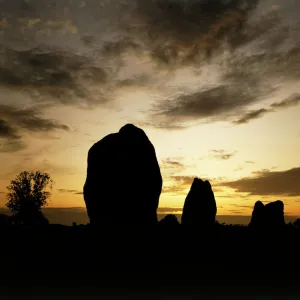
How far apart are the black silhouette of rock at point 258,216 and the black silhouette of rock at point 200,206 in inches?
165

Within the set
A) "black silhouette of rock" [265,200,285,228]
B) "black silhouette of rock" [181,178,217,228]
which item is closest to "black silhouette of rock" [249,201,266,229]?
"black silhouette of rock" [265,200,285,228]

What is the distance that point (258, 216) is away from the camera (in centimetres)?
4072

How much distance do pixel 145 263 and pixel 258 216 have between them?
72.9 ft

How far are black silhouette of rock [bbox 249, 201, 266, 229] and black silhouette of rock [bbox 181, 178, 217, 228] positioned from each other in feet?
13.8

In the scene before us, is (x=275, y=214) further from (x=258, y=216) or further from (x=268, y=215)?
(x=258, y=216)

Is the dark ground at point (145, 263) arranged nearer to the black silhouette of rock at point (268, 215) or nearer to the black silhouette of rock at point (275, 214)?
the black silhouette of rock at point (268, 215)

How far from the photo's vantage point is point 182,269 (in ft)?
67.4

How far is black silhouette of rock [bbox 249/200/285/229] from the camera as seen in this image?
131 ft

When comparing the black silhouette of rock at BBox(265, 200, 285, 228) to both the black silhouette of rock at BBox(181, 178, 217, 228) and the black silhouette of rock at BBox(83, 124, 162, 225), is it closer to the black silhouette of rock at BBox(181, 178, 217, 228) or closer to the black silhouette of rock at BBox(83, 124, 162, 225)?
the black silhouette of rock at BBox(181, 178, 217, 228)

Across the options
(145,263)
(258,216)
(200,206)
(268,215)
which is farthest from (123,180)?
(268,215)

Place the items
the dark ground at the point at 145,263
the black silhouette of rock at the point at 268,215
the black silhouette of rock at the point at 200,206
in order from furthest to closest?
1. the black silhouette of rock at the point at 200,206
2. the black silhouette of rock at the point at 268,215
3. the dark ground at the point at 145,263

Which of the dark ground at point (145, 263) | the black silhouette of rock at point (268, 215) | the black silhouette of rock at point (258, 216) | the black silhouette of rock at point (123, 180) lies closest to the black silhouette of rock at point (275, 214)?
the black silhouette of rock at point (268, 215)

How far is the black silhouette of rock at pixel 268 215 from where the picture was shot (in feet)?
131

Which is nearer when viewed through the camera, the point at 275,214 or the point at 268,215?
the point at 268,215
